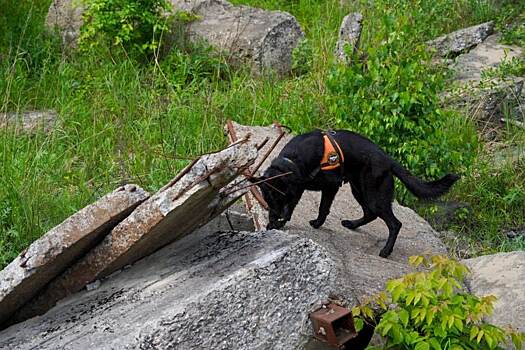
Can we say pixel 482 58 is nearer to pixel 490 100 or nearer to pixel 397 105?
pixel 490 100

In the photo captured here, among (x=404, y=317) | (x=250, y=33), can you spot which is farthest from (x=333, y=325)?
(x=250, y=33)

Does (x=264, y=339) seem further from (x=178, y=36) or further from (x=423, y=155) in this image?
(x=178, y=36)

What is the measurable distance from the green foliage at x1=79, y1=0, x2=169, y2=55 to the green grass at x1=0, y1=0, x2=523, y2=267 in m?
0.20

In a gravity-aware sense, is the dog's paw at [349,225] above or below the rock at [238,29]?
below

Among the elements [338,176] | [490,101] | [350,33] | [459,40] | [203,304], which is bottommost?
[490,101]

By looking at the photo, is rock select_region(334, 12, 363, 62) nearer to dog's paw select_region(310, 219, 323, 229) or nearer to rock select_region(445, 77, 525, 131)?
rock select_region(445, 77, 525, 131)

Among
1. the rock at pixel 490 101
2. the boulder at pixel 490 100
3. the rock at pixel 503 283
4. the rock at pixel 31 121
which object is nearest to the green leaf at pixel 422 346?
the rock at pixel 503 283

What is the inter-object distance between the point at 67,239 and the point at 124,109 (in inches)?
159

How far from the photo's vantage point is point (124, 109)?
23.7 feet

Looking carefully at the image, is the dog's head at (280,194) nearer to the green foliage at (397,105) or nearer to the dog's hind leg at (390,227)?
the dog's hind leg at (390,227)

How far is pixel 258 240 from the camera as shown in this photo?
3.67 meters

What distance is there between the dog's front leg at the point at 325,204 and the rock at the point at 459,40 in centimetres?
449

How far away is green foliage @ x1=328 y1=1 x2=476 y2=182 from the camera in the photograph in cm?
614

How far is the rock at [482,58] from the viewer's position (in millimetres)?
8698
